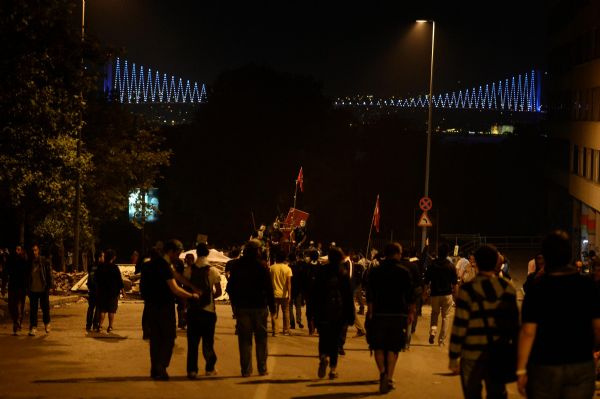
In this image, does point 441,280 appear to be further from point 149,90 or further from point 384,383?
point 149,90

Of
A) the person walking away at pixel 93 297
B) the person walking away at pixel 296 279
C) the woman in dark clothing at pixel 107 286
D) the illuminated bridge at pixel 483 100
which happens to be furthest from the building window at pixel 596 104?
the illuminated bridge at pixel 483 100

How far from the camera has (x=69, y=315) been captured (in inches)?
897

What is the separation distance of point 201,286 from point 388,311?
8.27 feet

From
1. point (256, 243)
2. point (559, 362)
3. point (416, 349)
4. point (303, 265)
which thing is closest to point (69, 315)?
point (303, 265)

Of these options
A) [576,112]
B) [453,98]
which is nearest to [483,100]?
[453,98]

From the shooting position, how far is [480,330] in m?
7.91

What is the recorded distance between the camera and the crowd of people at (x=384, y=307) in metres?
6.61

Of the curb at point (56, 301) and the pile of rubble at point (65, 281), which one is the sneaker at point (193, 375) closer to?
the curb at point (56, 301)

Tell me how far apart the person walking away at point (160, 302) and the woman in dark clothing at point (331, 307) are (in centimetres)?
151

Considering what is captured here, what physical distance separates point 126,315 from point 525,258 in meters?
31.5

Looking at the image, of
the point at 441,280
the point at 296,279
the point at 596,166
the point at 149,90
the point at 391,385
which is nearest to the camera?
the point at 391,385

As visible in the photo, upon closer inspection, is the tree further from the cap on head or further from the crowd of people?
the cap on head

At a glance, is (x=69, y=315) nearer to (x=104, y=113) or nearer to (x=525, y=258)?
(x=104, y=113)

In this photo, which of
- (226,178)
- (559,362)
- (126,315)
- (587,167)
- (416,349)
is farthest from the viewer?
(226,178)
